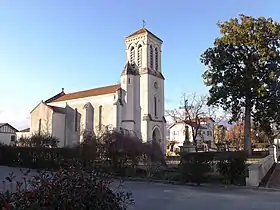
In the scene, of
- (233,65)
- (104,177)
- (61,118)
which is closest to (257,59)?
(233,65)

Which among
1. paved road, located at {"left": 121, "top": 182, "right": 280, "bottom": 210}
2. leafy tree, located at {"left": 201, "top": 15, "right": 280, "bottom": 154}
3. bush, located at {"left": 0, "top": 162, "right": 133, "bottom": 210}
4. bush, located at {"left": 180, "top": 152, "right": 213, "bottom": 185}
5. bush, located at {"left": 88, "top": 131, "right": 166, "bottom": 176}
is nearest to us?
bush, located at {"left": 0, "top": 162, "right": 133, "bottom": 210}

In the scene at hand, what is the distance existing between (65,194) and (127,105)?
46.2 meters

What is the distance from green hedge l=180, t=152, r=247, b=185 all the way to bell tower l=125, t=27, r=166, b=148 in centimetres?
3357

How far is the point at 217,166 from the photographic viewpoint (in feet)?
48.8

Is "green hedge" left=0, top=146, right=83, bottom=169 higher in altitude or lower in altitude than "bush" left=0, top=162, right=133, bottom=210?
lower

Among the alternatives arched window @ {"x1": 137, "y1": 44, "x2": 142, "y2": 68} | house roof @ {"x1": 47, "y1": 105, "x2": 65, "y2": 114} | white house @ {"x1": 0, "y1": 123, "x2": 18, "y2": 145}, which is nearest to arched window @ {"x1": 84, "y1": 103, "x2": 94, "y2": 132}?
house roof @ {"x1": 47, "y1": 105, "x2": 65, "y2": 114}

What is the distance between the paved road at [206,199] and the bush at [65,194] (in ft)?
13.6

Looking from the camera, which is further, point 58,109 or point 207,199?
point 58,109

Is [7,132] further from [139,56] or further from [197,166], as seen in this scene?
[197,166]

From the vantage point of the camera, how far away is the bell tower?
50625mm

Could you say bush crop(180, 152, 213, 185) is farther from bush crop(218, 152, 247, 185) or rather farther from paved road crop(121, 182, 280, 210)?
paved road crop(121, 182, 280, 210)

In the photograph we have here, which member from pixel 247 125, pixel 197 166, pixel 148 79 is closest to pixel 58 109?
pixel 148 79

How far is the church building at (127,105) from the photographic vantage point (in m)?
50.4

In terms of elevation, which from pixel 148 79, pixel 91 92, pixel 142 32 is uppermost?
pixel 142 32
